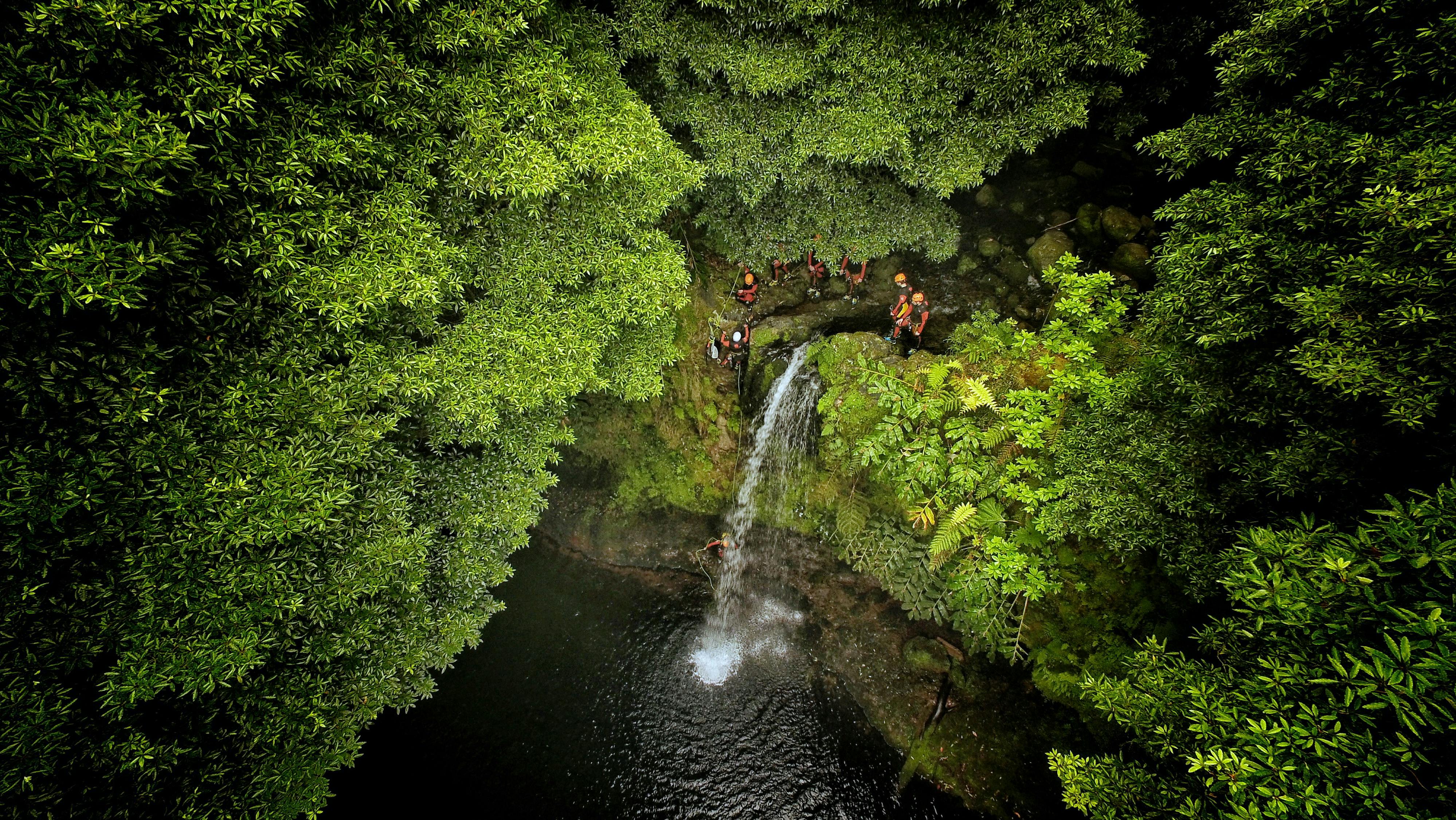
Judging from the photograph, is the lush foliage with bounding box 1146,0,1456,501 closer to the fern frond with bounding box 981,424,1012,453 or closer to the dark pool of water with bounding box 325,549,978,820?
the fern frond with bounding box 981,424,1012,453

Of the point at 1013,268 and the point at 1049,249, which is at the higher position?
the point at 1049,249

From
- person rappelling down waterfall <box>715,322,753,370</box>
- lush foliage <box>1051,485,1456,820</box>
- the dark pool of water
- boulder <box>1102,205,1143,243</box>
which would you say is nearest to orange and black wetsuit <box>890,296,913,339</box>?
person rappelling down waterfall <box>715,322,753,370</box>

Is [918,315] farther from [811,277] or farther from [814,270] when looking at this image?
Answer: [811,277]

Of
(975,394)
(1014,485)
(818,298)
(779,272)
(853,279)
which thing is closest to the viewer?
(1014,485)

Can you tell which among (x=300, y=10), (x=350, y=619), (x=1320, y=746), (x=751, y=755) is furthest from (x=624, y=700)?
(x=300, y=10)

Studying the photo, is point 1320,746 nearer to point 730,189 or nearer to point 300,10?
point 300,10

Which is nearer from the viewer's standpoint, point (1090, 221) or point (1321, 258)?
point (1321, 258)

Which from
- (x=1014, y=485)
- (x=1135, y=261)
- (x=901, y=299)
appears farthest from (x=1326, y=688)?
(x=901, y=299)
